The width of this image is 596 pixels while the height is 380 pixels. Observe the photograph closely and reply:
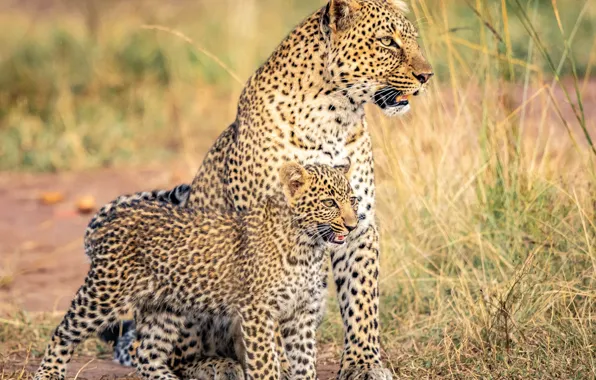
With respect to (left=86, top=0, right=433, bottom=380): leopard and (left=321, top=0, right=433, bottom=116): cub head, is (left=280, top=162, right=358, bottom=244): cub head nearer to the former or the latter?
(left=86, top=0, right=433, bottom=380): leopard

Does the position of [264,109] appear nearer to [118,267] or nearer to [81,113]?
[118,267]

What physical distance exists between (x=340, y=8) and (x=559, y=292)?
1.86 m

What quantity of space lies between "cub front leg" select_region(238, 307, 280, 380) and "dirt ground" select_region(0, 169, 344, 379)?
89 centimetres

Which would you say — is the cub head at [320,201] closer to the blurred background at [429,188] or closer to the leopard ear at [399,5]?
the blurred background at [429,188]

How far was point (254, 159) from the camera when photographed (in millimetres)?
6324

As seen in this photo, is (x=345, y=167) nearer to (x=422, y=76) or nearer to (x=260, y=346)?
(x=422, y=76)

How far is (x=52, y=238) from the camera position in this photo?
1041 centimetres

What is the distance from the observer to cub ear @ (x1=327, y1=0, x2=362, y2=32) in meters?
6.26

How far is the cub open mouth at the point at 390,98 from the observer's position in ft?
20.7

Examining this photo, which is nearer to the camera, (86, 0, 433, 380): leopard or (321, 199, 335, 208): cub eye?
(321, 199, 335, 208): cub eye

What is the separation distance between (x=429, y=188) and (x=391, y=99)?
2027 mm

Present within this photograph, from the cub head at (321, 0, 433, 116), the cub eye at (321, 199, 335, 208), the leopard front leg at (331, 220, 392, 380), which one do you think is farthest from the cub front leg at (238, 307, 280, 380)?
the cub head at (321, 0, 433, 116)

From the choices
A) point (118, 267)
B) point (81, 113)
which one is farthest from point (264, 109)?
point (81, 113)

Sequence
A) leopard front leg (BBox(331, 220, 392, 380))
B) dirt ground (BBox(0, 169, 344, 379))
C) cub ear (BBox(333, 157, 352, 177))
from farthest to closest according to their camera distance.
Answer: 1. dirt ground (BBox(0, 169, 344, 379))
2. leopard front leg (BBox(331, 220, 392, 380))
3. cub ear (BBox(333, 157, 352, 177))
